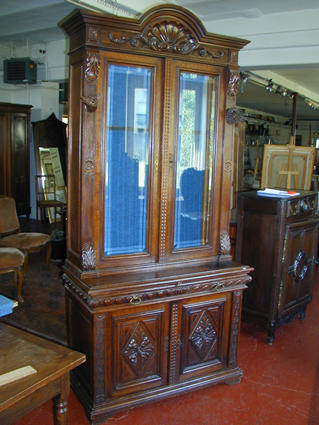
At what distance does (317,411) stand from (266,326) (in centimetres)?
100

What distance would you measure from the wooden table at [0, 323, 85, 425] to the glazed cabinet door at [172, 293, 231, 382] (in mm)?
1007

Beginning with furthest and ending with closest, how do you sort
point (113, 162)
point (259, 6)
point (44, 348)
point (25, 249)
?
point (25, 249) → point (259, 6) → point (113, 162) → point (44, 348)

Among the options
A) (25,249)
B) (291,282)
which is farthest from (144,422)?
(25,249)

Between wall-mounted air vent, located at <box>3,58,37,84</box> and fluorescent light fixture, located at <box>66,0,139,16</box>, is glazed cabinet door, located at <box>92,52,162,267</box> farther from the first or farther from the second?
wall-mounted air vent, located at <box>3,58,37,84</box>

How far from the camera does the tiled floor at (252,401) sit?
2.41 meters

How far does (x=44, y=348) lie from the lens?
1.66m

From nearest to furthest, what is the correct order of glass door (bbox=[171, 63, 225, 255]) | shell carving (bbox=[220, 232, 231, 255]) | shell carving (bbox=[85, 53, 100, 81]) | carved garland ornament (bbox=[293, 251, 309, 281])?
shell carving (bbox=[85, 53, 100, 81]) < glass door (bbox=[171, 63, 225, 255]) < shell carving (bbox=[220, 232, 231, 255]) < carved garland ornament (bbox=[293, 251, 309, 281])

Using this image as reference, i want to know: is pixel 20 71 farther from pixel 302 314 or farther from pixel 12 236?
pixel 302 314

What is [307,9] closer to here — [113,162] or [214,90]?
[214,90]

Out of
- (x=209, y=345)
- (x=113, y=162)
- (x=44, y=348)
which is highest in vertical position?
(x=113, y=162)

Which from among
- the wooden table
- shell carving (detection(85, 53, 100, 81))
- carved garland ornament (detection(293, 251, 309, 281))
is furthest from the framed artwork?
the wooden table

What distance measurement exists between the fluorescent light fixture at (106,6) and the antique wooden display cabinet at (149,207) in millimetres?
1123

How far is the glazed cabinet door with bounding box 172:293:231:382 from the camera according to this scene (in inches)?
99.7

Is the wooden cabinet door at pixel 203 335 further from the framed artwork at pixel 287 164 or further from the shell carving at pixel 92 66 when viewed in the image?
the framed artwork at pixel 287 164
